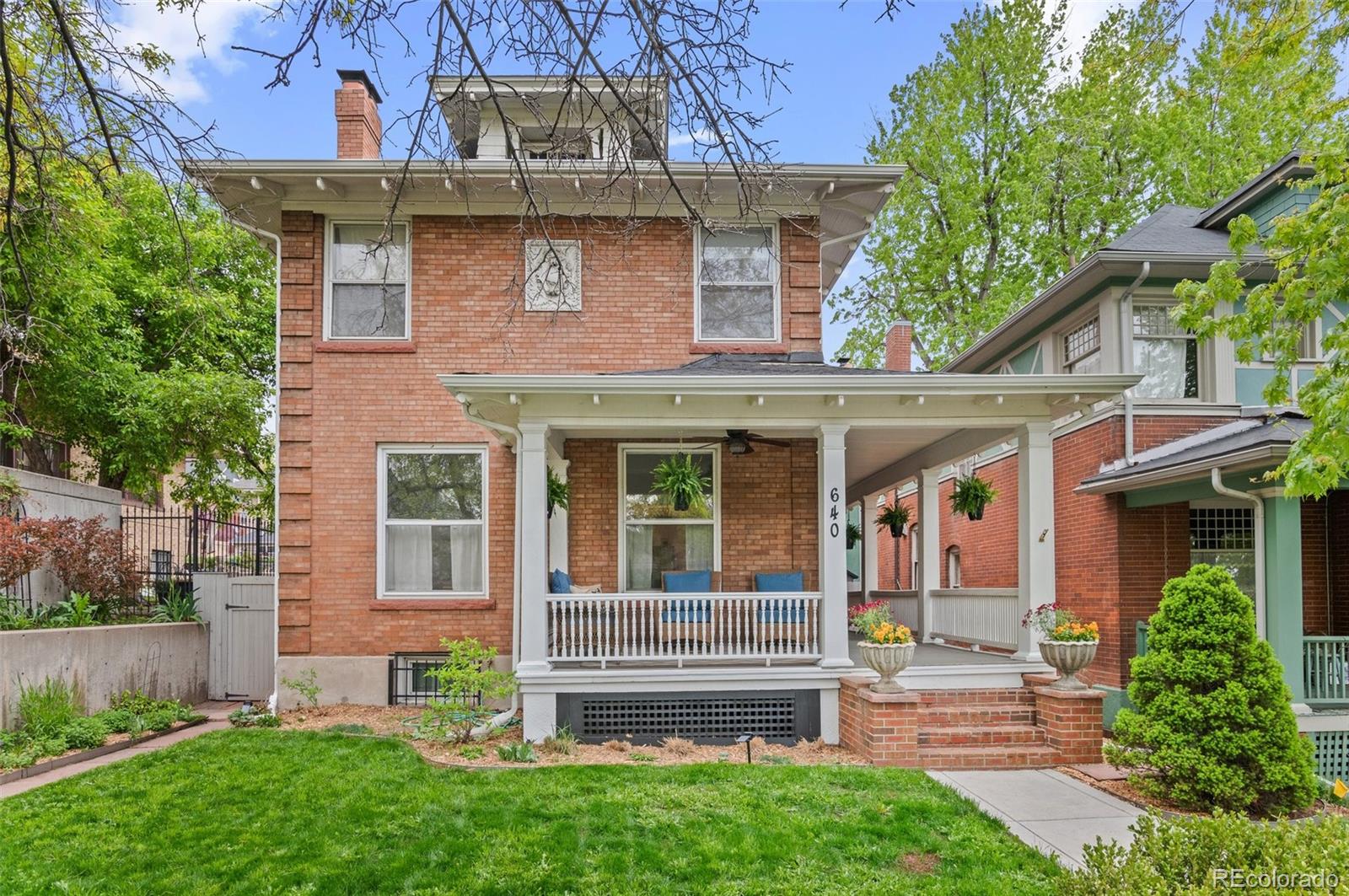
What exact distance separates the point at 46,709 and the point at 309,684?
2.63 m

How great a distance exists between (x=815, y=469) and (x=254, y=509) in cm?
1448

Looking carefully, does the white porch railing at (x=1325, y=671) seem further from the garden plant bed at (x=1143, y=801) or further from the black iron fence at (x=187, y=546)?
the black iron fence at (x=187, y=546)

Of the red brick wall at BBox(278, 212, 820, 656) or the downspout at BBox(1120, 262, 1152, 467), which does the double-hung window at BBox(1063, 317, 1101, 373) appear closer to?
the downspout at BBox(1120, 262, 1152, 467)

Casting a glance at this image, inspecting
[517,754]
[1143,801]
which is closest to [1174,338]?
[1143,801]

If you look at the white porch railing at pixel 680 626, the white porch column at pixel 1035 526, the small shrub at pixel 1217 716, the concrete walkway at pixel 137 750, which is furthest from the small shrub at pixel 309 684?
the small shrub at pixel 1217 716

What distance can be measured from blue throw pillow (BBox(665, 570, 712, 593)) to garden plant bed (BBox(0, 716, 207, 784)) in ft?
18.9

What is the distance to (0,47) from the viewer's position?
3621 millimetres

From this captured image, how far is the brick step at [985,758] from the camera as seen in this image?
773 centimetres

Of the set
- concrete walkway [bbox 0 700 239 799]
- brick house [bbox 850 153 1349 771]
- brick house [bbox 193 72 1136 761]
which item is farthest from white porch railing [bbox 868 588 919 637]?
concrete walkway [bbox 0 700 239 799]

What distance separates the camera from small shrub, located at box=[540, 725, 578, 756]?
814cm

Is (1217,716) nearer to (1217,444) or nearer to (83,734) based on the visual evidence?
(1217,444)

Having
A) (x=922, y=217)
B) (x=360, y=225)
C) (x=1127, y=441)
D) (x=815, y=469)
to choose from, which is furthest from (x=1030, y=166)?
(x=360, y=225)

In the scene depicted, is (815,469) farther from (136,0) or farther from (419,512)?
(136,0)

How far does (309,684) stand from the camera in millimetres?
10336
